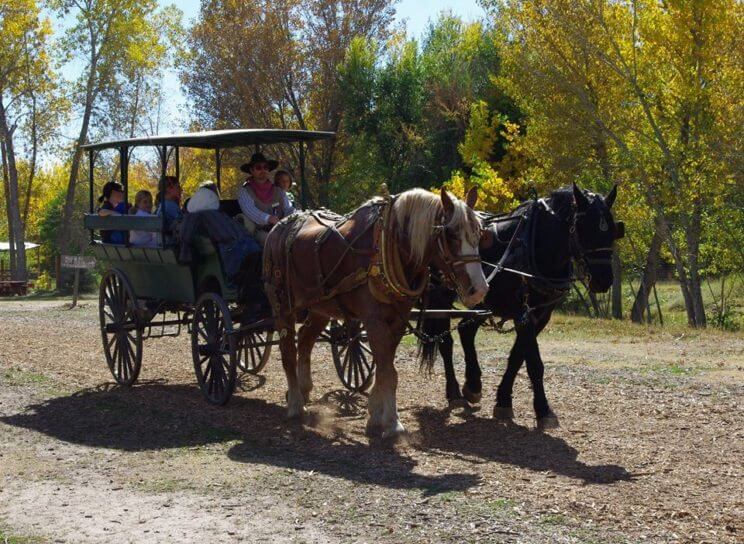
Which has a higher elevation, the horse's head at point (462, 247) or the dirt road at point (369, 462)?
the horse's head at point (462, 247)

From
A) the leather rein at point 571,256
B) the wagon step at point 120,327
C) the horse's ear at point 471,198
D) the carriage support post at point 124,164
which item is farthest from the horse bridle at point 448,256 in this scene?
the carriage support post at point 124,164

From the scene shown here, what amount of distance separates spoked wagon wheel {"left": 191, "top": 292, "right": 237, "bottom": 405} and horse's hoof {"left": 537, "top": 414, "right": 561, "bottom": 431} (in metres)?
2.87

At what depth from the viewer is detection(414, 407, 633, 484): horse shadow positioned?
7.27m

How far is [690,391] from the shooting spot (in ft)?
35.2

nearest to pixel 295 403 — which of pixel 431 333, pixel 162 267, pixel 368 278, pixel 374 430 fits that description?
pixel 374 430

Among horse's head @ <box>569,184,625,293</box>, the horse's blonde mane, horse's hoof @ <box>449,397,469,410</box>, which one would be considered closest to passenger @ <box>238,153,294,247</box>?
horse's hoof @ <box>449,397,469,410</box>

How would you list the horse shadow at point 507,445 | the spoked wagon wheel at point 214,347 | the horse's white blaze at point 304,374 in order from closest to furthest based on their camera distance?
the horse shadow at point 507,445, the spoked wagon wheel at point 214,347, the horse's white blaze at point 304,374

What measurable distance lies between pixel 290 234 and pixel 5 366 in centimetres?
574

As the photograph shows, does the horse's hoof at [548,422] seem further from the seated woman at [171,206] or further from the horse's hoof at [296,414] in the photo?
the seated woman at [171,206]

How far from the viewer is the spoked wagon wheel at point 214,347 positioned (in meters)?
9.94

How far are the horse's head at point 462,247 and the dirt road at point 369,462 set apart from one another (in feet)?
4.12

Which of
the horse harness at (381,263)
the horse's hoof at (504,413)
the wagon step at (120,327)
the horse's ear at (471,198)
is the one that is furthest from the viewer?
the wagon step at (120,327)

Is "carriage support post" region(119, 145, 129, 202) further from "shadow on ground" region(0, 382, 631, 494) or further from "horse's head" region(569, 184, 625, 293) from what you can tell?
"horse's head" region(569, 184, 625, 293)

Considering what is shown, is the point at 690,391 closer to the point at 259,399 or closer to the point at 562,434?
the point at 562,434
